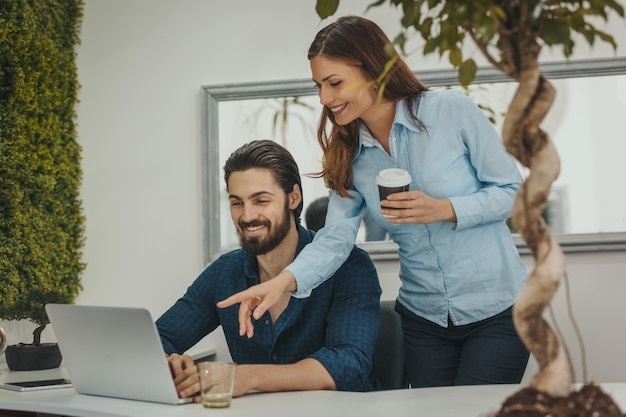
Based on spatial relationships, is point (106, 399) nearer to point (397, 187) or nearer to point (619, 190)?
point (397, 187)

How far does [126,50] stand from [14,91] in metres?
0.55

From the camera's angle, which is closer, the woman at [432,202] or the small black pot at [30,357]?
the woman at [432,202]

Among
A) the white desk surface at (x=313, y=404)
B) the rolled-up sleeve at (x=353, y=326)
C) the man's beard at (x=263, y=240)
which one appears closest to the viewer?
the white desk surface at (x=313, y=404)

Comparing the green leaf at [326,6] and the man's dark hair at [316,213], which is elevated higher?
the green leaf at [326,6]

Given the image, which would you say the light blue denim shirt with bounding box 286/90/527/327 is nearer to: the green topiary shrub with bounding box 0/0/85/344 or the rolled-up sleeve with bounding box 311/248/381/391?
the rolled-up sleeve with bounding box 311/248/381/391

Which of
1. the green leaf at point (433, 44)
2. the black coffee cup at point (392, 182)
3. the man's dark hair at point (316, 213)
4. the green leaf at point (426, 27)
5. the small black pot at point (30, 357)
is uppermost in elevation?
the green leaf at point (426, 27)

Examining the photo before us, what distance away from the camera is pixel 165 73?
11.2ft

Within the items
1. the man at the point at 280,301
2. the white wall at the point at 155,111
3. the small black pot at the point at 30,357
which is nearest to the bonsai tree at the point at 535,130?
the man at the point at 280,301

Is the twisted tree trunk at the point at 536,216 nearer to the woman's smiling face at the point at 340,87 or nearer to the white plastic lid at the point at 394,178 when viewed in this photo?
the white plastic lid at the point at 394,178

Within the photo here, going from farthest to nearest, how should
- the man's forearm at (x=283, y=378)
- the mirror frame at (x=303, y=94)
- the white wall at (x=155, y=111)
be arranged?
the white wall at (x=155, y=111) → the mirror frame at (x=303, y=94) → the man's forearm at (x=283, y=378)

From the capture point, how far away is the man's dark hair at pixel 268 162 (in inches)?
92.7

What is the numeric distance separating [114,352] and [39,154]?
169cm

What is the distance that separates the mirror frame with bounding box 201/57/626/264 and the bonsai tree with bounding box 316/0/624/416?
6.34ft

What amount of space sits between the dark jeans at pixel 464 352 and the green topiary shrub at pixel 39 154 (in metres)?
1.26
